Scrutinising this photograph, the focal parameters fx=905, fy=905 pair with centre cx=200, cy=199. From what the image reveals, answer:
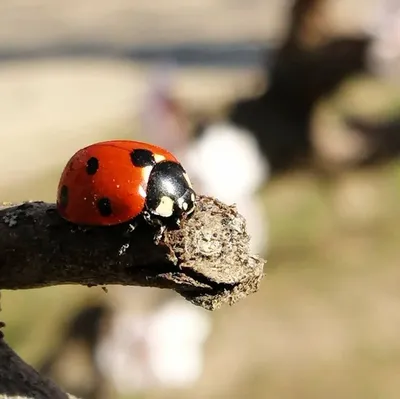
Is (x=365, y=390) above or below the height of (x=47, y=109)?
below

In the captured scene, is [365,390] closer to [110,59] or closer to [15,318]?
[15,318]

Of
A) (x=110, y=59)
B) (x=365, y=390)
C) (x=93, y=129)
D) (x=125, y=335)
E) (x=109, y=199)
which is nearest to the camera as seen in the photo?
(x=109, y=199)

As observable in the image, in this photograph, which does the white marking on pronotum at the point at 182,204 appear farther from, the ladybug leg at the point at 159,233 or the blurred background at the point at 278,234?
the blurred background at the point at 278,234

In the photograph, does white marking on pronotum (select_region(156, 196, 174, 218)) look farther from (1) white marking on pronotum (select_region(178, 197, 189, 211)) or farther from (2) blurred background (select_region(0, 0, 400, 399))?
(2) blurred background (select_region(0, 0, 400, 399))

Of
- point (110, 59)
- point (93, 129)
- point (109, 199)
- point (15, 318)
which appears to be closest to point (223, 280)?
point (109, 199)

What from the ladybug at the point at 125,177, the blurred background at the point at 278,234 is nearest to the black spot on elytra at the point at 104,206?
the ladybug at the point at 125,177

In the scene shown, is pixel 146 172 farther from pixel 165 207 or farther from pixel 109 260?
pixel 109 260
